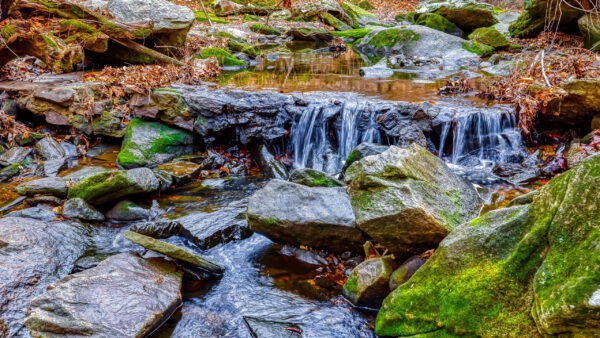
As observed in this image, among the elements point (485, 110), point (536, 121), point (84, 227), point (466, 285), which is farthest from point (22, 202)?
point (536, 121)

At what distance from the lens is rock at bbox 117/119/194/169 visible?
23.5 ft

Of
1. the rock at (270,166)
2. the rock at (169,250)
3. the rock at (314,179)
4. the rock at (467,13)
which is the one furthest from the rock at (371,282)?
the rock at (467,13)

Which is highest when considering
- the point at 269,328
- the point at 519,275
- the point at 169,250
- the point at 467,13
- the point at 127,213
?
the point at 467,13

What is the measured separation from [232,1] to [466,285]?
27.8m

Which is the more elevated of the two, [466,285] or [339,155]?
[466,285]

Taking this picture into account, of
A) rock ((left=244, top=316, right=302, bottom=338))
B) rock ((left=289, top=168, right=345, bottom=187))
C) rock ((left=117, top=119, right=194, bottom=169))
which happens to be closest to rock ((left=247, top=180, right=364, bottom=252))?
rock ((left=289, top=168, right=345, bottom=187))

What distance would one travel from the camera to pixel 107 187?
5.51 m

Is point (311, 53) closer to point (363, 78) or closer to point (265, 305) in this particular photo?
point (363, 78)

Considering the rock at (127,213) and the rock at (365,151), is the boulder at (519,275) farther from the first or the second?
the rock at (127,213)

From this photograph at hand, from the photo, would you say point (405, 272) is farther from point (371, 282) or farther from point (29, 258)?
point (29, 258)

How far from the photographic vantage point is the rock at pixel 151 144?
7.16m

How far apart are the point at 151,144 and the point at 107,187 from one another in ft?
6.92

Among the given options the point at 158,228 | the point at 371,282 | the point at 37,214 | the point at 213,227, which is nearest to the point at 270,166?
the point at 213,227

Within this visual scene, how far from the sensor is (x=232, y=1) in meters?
26.5
